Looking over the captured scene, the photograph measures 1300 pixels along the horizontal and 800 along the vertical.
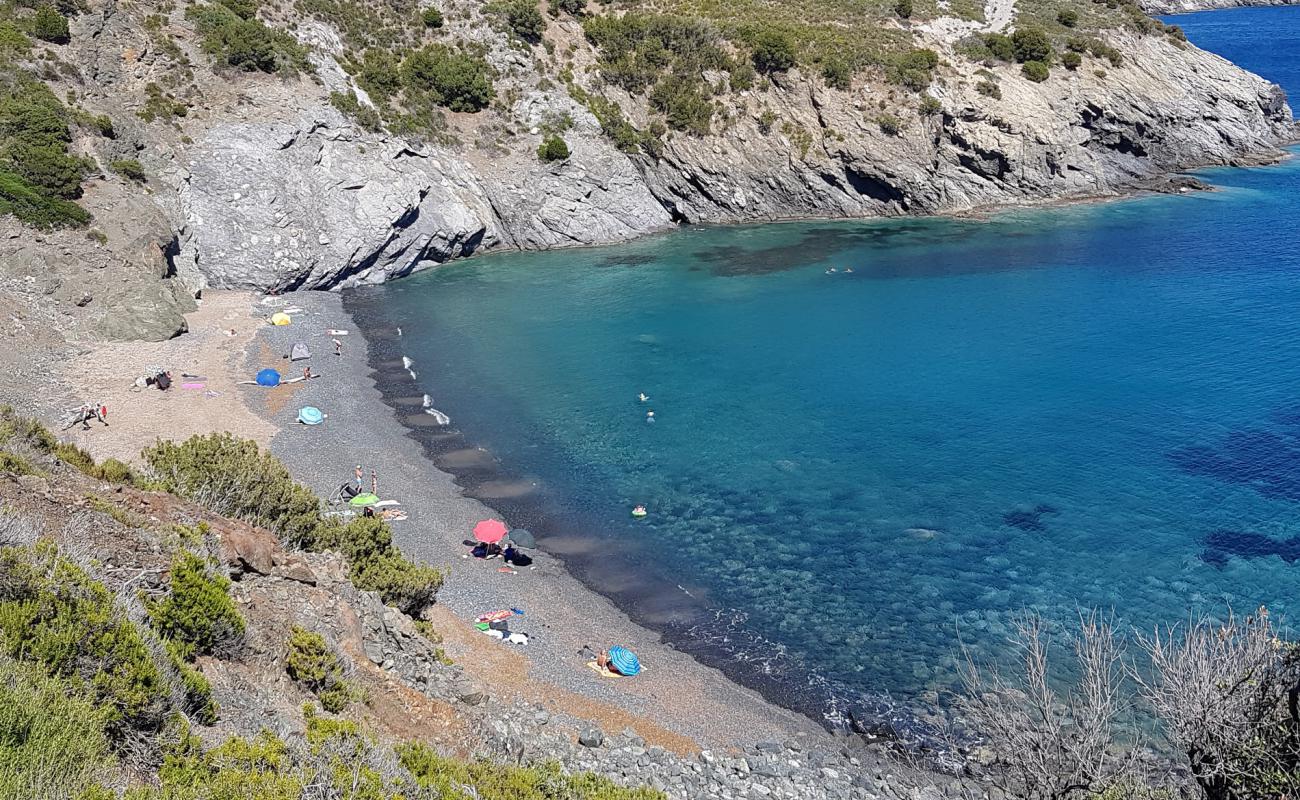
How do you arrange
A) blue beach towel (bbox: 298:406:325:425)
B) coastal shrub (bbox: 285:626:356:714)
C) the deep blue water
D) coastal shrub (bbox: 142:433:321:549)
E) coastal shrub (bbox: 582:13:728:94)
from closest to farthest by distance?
coastal shrub (bbox: 285:626:356:714) < coastal shrub (bbox: 142:433:321:549) < blue beach towel (bbox: 298:406:325:425) < coastal shrub (bbox: 582:13:728:94) < the deep blue water

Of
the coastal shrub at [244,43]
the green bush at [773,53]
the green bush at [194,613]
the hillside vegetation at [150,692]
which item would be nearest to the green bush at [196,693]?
the hillside vegetation at [150,692]

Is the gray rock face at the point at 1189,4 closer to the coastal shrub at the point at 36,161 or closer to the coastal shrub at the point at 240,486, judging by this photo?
the coastal shrub at the point at 36,161

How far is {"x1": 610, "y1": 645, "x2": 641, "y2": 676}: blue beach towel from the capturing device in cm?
2617

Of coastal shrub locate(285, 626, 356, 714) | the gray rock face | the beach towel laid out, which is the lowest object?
the beach towel laid out

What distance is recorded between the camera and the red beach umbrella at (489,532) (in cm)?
3178

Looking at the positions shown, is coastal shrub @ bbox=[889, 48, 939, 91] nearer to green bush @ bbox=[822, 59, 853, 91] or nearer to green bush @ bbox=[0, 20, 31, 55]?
green bush @ bbox=[822, 59, 853, 91]

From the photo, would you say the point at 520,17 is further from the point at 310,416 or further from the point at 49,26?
the point at 310,416

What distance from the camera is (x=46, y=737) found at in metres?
10.6

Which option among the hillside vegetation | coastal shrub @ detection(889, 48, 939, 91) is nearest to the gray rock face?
coastal shrub @ detection(889, 48, 939, 91)

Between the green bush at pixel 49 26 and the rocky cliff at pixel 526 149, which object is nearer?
the rocky cliff at pixel 526 149

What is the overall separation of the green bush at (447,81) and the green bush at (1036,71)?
162 ft

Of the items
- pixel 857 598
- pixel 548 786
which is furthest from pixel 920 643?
pixel 548 786

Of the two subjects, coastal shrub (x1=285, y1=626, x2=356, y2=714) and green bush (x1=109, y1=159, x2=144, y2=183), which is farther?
green bush (x1=109, y1=159, x2=144, y2=183)

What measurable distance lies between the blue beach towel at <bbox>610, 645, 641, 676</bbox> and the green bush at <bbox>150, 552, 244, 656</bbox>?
1252 centimetres
